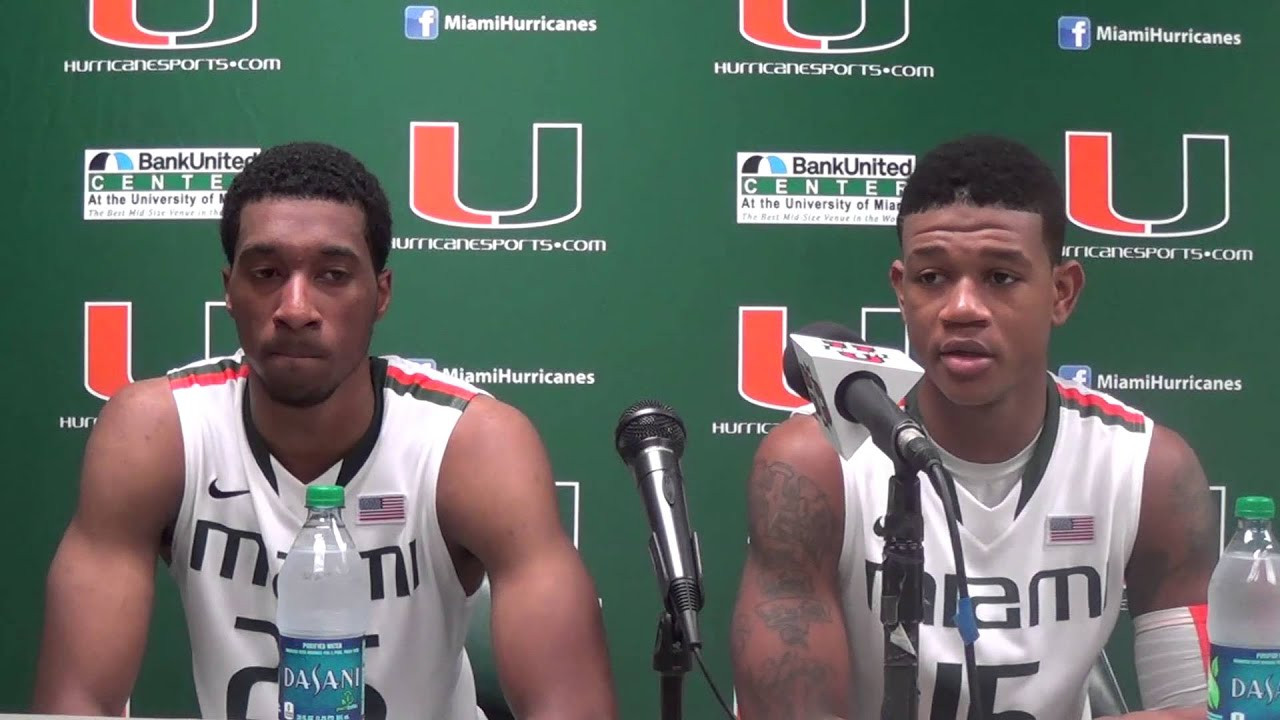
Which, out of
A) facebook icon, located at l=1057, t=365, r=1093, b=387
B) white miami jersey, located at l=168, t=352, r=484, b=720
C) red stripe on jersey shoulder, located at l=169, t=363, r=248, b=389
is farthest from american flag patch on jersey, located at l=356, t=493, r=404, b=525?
facebook icon, located at l=1057, t=365, r=1093, b=387

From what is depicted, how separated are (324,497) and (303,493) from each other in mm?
568

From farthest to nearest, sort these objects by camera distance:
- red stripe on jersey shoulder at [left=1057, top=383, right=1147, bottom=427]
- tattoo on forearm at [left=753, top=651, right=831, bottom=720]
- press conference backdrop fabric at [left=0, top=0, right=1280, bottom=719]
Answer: press conference backdrop fabric at [left=0, top=0, right=1280, bottom=719] < red stripe on jersey shoulder at [left=1057, top=383, right=1147, bottom=427] < tattoo on forearm at [left=753, top=651, right=831, bottom=720]

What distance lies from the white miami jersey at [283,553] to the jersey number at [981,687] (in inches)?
25.9

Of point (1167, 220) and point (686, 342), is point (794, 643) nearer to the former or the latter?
point (686, 342)

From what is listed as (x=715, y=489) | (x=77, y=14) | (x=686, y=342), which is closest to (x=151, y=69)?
(x=77, y=14)

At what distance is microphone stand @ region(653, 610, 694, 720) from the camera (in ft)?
3.75

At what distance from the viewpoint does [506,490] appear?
170 centimetres

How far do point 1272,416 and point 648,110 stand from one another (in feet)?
4.76

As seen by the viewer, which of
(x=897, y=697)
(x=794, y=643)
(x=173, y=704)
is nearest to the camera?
(x=897, y=697)

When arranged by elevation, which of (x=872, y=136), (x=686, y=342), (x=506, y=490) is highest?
(x=872, y=136)

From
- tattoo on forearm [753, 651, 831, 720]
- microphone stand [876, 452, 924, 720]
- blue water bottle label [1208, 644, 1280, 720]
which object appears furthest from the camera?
tattoo on forearm [753, 651, 831, 720]

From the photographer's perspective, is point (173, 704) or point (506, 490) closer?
point (506, 490)

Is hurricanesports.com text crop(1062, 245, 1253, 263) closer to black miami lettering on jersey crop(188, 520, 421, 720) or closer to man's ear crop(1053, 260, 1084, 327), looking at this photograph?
man's ear crop(1053, 260, 1084, 327)

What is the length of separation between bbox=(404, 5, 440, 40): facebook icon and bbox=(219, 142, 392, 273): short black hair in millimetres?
940
